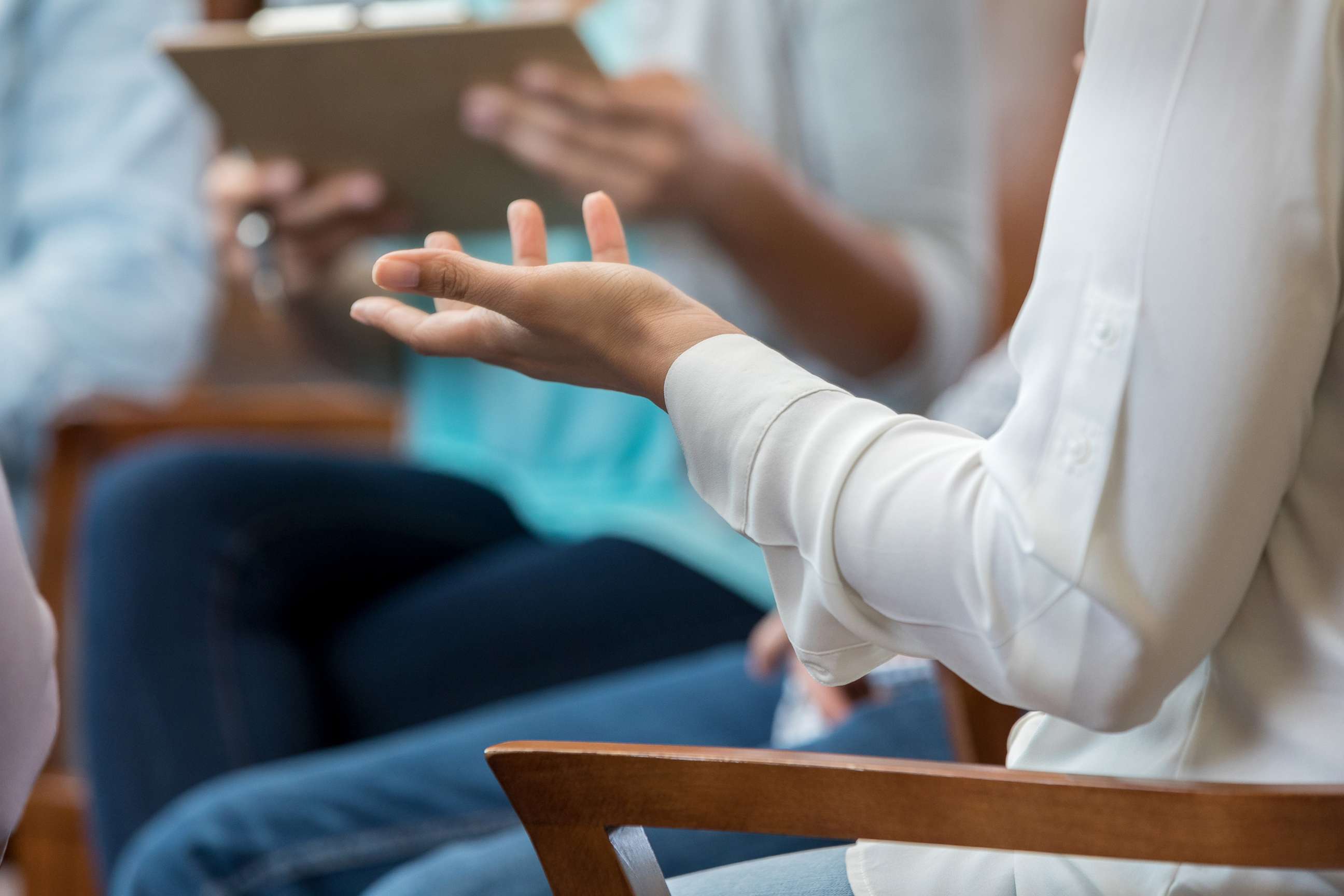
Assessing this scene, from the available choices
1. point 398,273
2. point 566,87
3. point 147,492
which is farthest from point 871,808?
point 147,492

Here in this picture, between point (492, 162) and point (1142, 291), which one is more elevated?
point (1142, 291)

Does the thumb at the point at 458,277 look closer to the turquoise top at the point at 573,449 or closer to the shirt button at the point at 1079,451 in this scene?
the shirt button at the point at 1079,451

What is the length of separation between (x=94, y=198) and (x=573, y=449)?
0.65m

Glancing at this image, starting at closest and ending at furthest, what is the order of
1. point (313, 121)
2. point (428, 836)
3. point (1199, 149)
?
1. point (1199, 149)
2. point (428, 836)
3. point (313, 121)

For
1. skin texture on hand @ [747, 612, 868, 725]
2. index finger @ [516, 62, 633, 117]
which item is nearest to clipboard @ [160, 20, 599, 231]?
index finger @ [516, 62, 633, 117]

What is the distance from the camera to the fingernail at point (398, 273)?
1.48ft

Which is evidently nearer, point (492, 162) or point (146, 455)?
point (492, 162)

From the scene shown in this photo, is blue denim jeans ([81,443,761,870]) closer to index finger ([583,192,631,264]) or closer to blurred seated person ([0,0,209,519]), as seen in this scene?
blurred seated person ([0,0,209,519])

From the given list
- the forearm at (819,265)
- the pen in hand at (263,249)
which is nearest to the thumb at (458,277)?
the forearm at (819,265)

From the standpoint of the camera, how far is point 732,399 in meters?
0.44

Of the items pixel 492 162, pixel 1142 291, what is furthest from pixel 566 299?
pixel 492 162

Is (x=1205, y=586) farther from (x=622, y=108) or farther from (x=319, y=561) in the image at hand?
(x=319, y=561)

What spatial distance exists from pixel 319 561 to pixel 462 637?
0.55ft

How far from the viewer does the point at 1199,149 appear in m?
0.36
